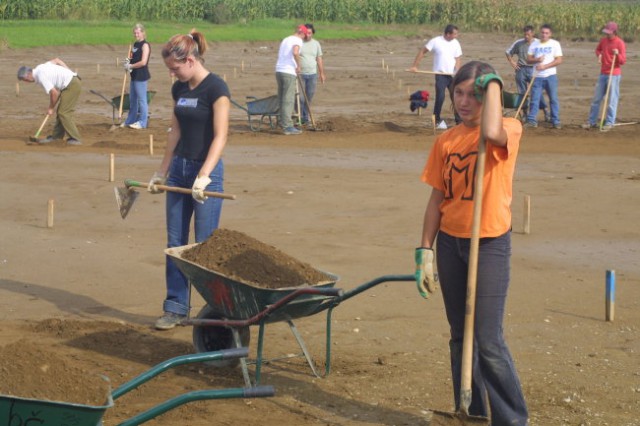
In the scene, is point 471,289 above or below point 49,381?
above

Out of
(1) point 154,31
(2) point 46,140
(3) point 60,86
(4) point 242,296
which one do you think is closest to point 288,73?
(3) point 60,86

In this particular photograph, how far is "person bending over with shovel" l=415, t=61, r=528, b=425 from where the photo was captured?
5.11 meters

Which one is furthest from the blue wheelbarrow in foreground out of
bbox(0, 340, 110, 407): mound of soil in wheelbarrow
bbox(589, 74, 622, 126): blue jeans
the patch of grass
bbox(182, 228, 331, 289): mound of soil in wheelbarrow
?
the patch of grass

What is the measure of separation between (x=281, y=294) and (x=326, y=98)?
61.2 feet

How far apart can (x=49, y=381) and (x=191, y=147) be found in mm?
2739

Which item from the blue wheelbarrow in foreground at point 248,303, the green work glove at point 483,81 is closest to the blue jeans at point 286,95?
the blue wheelbarrow in foreground at point 248,303

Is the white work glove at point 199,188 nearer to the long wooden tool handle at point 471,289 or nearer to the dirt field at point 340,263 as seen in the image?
the dirt field at point 340,263

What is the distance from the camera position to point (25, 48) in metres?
33.9

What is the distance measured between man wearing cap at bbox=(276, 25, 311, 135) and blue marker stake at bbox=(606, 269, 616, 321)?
10629 mm

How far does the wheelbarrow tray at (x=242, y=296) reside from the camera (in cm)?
613

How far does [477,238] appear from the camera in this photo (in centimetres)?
501

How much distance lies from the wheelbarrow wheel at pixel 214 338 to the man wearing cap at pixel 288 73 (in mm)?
11231

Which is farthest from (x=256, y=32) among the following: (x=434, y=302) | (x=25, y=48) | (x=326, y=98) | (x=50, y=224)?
(x=434, y=302)

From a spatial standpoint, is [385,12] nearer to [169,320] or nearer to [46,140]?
[46,140]
